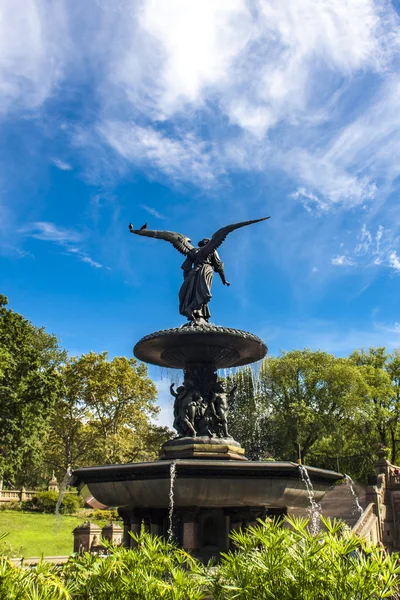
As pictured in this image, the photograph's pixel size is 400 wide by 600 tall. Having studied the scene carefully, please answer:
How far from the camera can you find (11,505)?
1410 inches

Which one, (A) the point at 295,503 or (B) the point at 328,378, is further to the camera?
(B) the point at 328,378

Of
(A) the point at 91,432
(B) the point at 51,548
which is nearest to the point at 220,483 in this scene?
(B) the point at 51,548

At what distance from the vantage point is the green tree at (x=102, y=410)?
43.3m

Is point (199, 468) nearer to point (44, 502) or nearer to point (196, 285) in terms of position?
point (196, 285)

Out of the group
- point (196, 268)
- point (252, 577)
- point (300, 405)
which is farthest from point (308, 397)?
point (252, 577)

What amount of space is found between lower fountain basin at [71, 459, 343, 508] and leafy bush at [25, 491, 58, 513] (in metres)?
28.1

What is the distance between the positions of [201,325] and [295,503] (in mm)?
3862

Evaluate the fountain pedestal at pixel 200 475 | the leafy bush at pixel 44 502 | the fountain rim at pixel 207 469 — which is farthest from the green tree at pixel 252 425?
the fountain rim at pixel 207 469

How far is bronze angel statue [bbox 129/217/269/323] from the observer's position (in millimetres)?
12562

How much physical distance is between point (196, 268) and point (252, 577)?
8937mm

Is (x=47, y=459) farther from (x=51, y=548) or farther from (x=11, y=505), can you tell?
(x=51, y=548)

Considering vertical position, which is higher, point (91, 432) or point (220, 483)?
point (91, 432)

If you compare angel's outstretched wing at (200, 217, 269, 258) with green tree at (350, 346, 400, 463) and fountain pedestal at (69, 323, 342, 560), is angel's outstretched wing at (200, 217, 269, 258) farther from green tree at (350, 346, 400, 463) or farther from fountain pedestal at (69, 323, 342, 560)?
green tree at (350, 346, 400, 463)

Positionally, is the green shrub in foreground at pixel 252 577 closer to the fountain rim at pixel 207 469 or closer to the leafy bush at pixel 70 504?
the fountain rim at pixel 207 469
